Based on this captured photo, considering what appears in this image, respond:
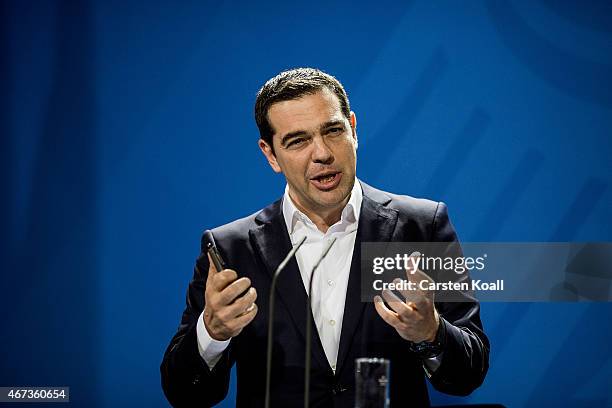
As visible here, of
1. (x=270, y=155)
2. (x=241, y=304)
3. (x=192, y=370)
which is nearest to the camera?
(x=241, y=304)

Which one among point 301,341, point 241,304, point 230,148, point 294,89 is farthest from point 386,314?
point 230,148

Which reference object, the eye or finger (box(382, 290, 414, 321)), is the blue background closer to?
the eye

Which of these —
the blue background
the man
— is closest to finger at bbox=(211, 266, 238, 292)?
the man

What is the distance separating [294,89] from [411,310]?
892mm

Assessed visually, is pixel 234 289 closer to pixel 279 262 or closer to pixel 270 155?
pixel 279 262

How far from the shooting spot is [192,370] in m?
2.11

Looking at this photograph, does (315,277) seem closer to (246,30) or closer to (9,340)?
(246,30)

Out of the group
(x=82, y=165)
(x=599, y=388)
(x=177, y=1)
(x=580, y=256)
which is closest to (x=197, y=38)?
(x=177, y=1)

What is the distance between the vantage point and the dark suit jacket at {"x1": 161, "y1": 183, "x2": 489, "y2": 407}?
6.93 ft

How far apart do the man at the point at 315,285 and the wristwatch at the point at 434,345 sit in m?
0.07

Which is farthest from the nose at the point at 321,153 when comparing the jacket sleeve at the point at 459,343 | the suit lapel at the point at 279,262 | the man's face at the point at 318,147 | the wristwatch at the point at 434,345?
the wristwatch at the point at 434,345

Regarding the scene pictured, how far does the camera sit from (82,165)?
9.70ft

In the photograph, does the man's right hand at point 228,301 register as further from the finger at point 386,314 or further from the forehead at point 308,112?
the forehead at point 308,112

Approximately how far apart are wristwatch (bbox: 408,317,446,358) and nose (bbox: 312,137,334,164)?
0.62 metres
